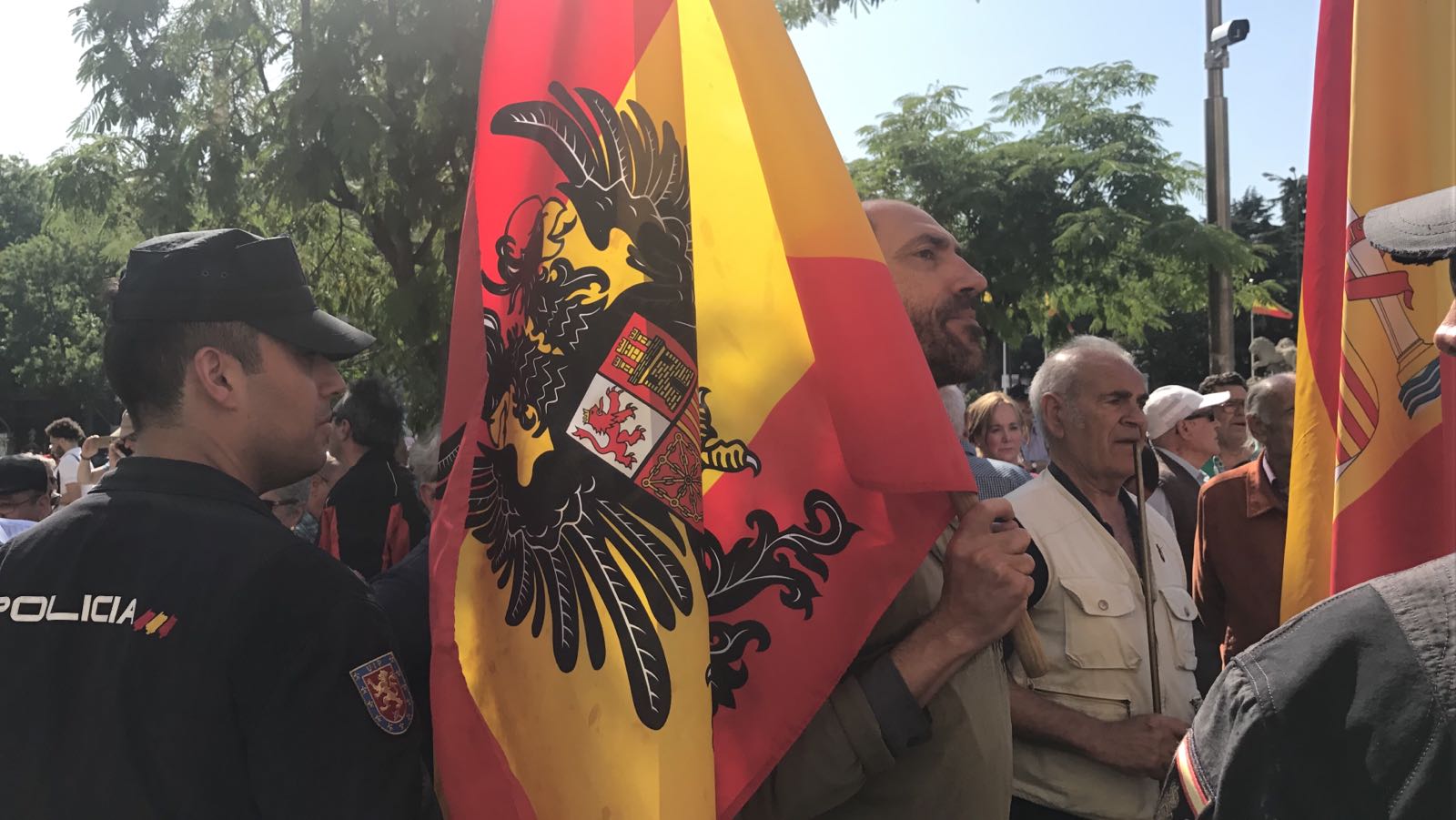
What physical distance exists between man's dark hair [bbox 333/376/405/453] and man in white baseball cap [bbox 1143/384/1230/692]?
3.36m

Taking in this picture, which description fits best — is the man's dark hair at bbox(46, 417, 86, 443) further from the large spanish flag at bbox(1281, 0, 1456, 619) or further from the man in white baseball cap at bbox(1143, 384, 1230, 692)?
the large spanish flag at bbox(1281, 0, 1456, 619)

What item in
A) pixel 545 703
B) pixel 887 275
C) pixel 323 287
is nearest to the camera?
pixel 545 703

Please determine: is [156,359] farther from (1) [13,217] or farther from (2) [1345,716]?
(1) [13,217]

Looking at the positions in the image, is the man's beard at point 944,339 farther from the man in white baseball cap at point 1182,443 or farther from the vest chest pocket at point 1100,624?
the man in white baseball cap at point 1182,443

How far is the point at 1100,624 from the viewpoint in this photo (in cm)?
289

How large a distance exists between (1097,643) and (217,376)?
7.21 ft

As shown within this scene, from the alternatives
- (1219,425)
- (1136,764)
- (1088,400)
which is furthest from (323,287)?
(1136,764)

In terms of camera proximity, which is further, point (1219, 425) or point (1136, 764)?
point (1219, 425)

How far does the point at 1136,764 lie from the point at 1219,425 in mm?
4619

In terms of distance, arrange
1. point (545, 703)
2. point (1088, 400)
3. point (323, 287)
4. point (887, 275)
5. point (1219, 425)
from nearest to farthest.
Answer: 1. point (545, 703)
2. point (887, 275)
3. point (1088, 400)
4. point (1219, 425)
5. point (323, 287)

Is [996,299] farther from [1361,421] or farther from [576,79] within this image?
[576,79]

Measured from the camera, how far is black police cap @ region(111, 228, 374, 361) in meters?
1.85

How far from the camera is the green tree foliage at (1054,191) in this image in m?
14.5

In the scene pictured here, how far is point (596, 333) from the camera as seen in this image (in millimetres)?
1937
